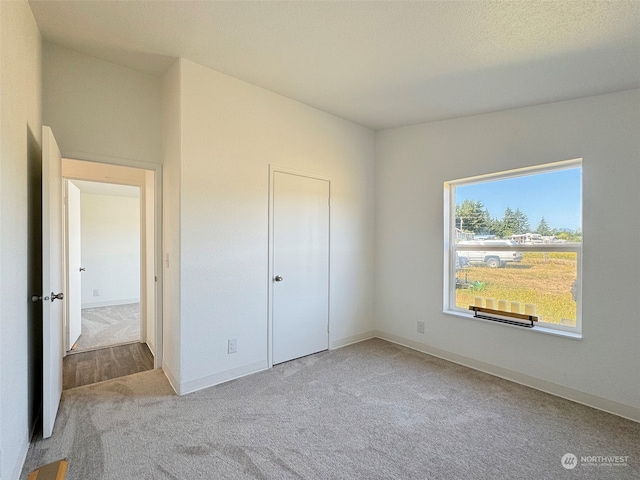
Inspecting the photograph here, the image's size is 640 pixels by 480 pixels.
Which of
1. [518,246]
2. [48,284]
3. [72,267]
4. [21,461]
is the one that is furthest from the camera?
[72,267]

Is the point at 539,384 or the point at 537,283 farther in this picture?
the point at 537,283

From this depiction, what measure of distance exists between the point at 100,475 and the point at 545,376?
3.40 m

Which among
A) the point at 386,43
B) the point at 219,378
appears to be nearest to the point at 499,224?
the point at 386,43

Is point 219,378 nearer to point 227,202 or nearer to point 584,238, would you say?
point 227,202

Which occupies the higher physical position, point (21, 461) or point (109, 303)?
point (21, 461)

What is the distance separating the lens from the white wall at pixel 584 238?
2.44 meters


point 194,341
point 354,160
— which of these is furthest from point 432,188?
point 194,341

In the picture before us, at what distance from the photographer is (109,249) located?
6.41 m

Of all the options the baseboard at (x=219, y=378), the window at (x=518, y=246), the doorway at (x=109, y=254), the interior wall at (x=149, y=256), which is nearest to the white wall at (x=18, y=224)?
the baseboard at (x=219, y=378)

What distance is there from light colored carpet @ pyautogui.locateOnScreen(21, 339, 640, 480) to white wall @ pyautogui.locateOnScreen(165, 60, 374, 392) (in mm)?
397

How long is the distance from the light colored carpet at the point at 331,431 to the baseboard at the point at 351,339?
73 centimetres

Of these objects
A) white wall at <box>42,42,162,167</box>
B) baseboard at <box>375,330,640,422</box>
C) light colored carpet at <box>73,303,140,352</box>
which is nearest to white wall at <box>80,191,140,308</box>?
light colored carpet at <box>73,303,140,352</box>

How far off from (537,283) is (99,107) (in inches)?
169

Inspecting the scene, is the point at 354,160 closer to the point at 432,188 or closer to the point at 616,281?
the point at 432,188
